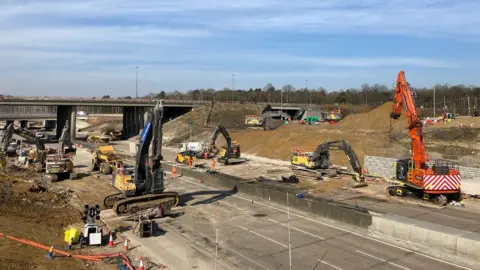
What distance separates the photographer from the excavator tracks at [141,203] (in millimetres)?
24695

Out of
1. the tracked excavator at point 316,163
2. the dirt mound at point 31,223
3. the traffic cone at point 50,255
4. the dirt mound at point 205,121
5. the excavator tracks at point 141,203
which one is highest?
the dirt mound at point 205,121

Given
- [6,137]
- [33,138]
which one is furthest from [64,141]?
[6,137]

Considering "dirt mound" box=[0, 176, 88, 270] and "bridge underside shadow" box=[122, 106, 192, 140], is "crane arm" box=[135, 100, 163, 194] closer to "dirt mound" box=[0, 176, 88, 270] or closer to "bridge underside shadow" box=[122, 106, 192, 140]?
"dirt mound" box=[0, 176, 88, 270]

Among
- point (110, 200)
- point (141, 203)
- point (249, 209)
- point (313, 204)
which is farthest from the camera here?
point (110, 200)

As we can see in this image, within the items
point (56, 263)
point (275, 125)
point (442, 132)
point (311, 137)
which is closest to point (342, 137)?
point (311, 137)

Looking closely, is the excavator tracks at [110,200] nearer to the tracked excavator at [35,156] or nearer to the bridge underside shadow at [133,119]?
the tracked excavator at [35,156]

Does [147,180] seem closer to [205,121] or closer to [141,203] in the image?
[141,203]

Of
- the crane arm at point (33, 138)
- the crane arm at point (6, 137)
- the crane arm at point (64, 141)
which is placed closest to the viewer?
the crane arm at point (33, 138)

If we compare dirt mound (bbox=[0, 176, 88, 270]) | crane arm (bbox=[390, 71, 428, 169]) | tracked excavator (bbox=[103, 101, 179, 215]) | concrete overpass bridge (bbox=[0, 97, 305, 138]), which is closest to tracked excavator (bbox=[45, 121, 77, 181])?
dirt mound (bbox=[0, 176, 88, 270])

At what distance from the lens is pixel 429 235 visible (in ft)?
59.8

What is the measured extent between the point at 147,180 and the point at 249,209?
22.4ft

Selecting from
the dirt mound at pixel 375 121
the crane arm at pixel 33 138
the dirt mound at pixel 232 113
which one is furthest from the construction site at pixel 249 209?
the dirt mound at pixel 232 113

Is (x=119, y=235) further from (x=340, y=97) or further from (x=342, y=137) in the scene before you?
(x=340, y=97)

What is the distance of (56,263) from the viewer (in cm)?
1666
